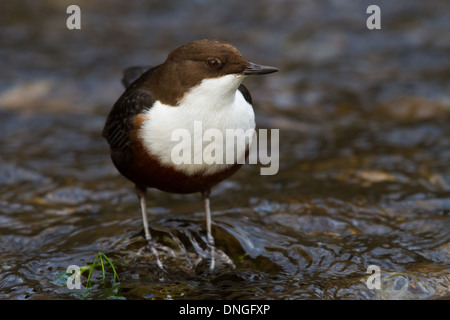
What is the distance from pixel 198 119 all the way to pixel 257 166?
8.04 feet

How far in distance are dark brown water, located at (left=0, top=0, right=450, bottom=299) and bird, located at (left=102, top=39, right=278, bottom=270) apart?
1.43 feet

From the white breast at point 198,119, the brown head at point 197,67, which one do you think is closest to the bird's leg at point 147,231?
the white breast at point 198,119

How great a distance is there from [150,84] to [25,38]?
5.50 m

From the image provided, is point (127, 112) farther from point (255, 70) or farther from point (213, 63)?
point (255, 70)

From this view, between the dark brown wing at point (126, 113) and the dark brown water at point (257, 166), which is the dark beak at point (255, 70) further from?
the dark brown water at point (257, 166)

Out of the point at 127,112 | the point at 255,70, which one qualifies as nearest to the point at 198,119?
the point at 255,70

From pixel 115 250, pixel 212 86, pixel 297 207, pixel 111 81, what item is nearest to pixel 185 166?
pixel 212 86

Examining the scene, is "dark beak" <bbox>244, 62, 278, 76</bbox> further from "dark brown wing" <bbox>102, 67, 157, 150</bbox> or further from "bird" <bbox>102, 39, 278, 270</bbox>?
"dark brown wing" <bbox>102, 67, 157, 150</bbox>

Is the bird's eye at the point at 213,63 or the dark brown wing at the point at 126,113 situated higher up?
the bird's eye at the point at 213,63

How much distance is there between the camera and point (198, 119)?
3.81 meters

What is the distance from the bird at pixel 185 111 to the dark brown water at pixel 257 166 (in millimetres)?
437

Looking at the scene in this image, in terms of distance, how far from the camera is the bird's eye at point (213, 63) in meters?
3.81

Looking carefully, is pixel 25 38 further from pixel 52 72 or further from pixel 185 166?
pixel 185 166

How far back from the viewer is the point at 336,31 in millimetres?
9266
